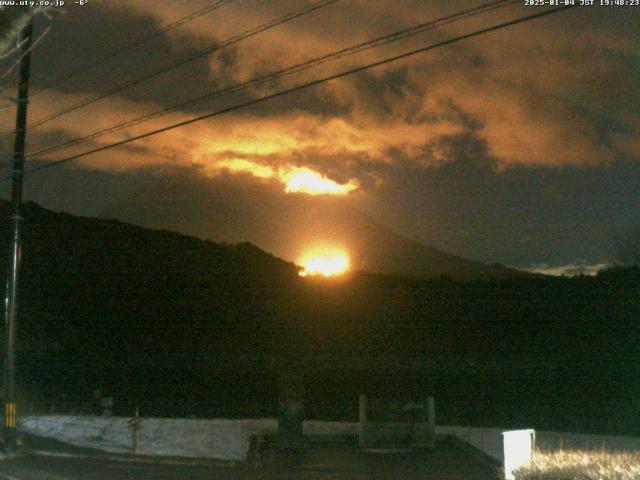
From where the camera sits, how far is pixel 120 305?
50.4 m

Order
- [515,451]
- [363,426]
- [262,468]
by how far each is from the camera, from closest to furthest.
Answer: [515,451] < [262,468] < [363,426]

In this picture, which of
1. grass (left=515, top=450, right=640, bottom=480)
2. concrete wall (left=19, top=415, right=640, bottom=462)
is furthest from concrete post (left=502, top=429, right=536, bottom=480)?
concrete wall (left=19, top=415, right=640, bottom=462)

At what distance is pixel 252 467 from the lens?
19.6 metres

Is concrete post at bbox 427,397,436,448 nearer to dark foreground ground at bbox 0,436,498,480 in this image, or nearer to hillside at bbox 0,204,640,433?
dark foreground ground at bbox 0,436,498,480

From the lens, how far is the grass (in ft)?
36.7

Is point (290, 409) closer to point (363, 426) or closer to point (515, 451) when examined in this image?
point (363, 426)

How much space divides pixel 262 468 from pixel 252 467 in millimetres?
545

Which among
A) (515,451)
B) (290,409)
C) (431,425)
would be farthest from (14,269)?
(431,425)

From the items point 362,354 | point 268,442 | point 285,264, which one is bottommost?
point 268,442

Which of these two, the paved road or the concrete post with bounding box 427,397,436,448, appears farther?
the concrete post with bounding box 427,397,436,448

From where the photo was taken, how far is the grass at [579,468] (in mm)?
11188

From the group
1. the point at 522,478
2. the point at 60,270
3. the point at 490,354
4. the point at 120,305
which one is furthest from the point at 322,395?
the point at 60,270

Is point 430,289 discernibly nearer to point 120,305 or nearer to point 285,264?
point 120,305

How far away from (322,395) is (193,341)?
32.1 ft
